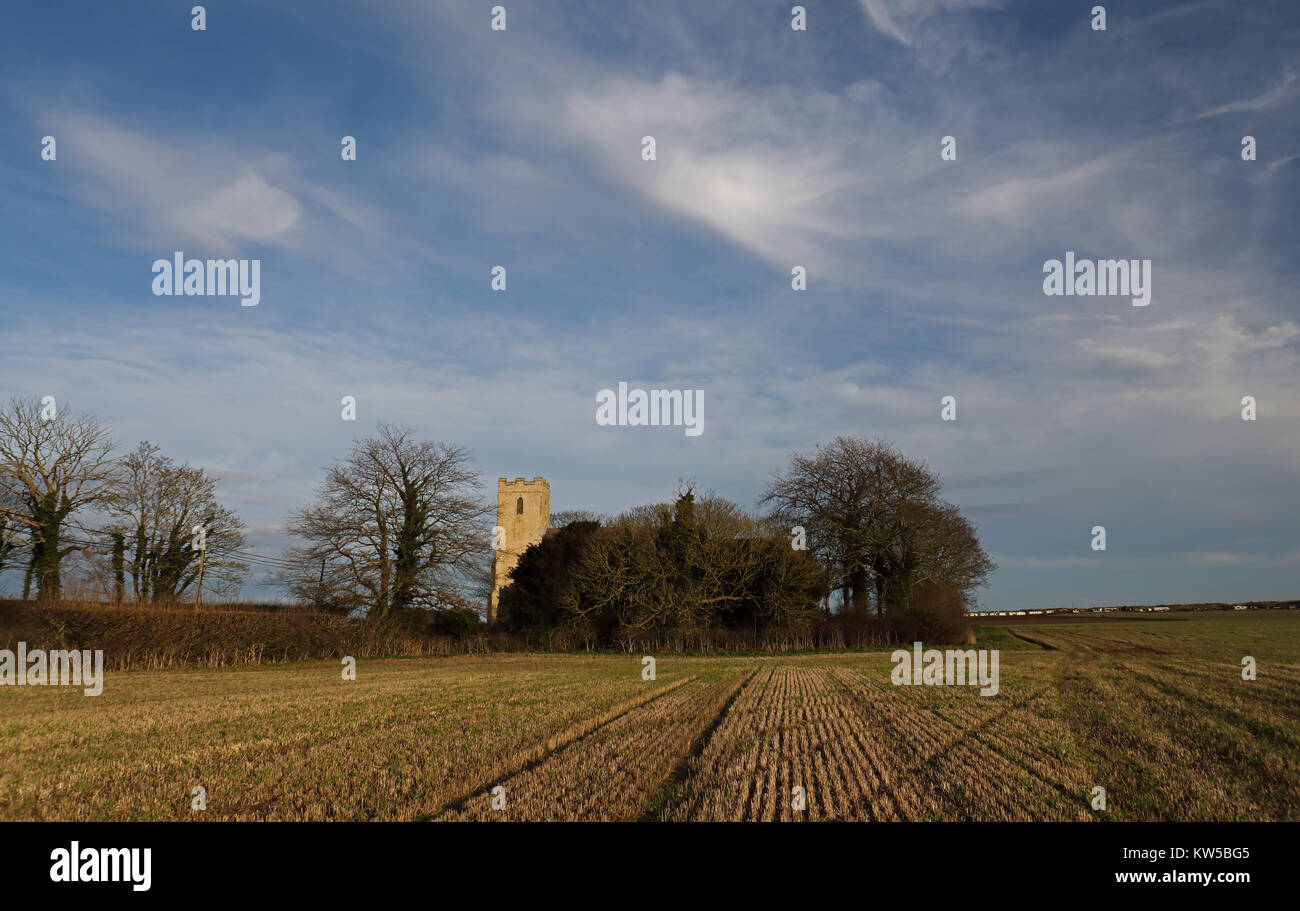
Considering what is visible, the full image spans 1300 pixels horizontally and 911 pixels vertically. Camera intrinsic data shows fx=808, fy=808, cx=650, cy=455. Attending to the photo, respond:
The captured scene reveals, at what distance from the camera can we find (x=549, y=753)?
11.4 m

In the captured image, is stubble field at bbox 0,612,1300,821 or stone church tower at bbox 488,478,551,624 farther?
stone church tower at bbox 488,478,551,624

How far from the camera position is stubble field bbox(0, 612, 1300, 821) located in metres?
8.34

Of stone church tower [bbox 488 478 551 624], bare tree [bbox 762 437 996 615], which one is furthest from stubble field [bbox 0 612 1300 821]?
stone church tower [bbox 488 478 551 624]

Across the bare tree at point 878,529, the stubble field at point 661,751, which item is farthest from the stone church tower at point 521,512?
the stubble field at point 661,751

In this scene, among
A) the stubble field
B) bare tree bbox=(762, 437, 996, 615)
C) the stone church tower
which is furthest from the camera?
the stone church tower

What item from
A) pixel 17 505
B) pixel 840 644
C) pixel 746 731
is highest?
pixel 17 505

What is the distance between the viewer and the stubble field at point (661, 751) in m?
8.34

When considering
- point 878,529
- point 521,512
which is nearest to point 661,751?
point 878,529

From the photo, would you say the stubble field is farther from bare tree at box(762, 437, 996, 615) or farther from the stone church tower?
the stone church tower
